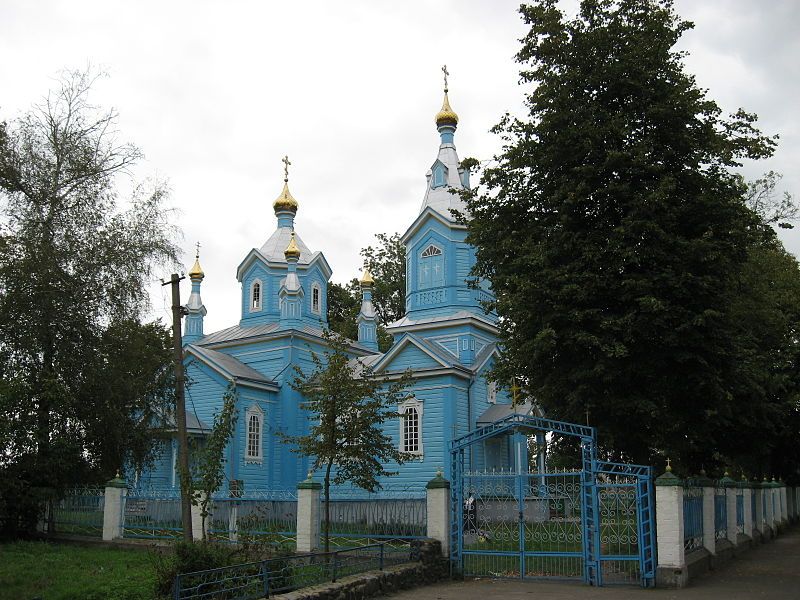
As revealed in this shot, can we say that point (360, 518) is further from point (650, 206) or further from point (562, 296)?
point (650, 206)

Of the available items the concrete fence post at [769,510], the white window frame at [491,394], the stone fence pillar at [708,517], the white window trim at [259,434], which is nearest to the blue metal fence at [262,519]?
the stone fence pillar at [708,517]

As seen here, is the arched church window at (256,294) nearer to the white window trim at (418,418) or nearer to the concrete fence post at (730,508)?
the white window trim at (418,418)

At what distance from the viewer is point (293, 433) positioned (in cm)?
2964

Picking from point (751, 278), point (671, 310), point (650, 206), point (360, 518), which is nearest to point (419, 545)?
point (360, 518)

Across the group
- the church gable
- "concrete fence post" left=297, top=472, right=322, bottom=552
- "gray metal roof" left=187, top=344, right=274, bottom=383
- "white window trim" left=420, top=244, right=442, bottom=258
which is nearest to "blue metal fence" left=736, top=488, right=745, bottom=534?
the church gable

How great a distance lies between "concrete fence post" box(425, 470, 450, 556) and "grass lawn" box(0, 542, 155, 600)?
4801 millimetres

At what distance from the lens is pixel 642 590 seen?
42.7 feet

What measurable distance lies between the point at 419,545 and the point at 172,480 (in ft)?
53.9

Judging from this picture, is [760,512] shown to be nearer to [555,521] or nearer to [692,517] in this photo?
[692,517]

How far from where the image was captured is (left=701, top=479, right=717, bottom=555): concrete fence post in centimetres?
1611

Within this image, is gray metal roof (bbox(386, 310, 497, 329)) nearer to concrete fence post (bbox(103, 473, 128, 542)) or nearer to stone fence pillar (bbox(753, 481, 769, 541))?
stone fence pillar (bbox(753, 481, 769, 541))

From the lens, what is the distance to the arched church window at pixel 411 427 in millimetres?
26672

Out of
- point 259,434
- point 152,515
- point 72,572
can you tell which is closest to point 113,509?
point 152,515

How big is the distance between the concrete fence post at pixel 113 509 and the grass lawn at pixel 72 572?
1.72ft
